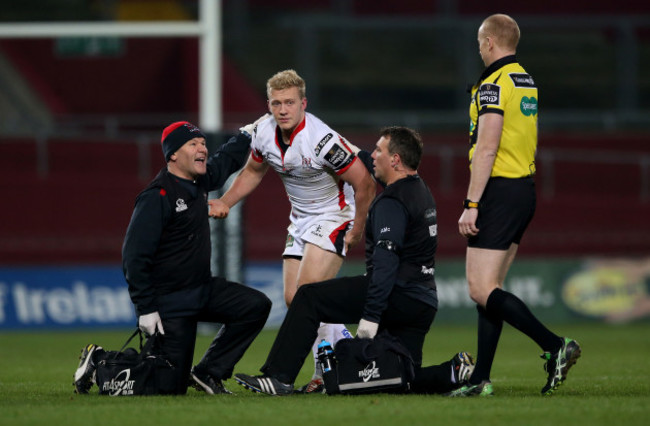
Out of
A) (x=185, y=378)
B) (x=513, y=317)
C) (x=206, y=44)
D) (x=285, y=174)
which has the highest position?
(x=206, y=44)

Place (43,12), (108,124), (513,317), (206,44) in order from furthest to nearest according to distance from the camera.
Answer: (43,12) → (108,124) → (206,44) → (513,317)

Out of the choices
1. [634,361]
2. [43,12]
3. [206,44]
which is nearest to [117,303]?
[206,44]

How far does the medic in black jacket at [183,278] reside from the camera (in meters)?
6.84

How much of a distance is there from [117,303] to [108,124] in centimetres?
750

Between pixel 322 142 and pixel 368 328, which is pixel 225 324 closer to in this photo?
pixel 368 328

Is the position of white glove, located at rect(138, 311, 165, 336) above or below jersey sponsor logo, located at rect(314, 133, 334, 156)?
below

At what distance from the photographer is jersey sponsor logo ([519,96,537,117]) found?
6.81 metres

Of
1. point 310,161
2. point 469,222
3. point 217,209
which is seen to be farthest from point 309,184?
point 469,222

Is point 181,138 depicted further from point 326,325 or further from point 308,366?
point 308,366

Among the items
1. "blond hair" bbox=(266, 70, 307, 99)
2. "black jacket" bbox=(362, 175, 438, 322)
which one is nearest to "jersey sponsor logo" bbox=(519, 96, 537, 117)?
"black jacket" bbox=(362, 175, 438, 322)

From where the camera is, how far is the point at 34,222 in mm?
20094

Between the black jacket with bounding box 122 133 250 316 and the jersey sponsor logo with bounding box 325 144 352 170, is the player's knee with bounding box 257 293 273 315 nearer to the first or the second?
the black jacket with bounding box 122 133 250 316

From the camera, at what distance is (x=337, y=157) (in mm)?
7422

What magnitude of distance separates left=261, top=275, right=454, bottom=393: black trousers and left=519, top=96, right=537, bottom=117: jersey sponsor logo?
4.52ft
